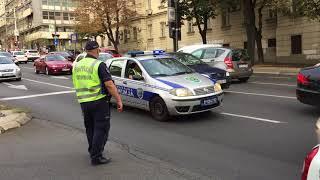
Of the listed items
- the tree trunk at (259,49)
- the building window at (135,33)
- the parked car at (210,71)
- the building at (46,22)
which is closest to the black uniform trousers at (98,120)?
the parked car at (210,71)

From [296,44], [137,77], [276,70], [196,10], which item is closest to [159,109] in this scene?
[137,77]

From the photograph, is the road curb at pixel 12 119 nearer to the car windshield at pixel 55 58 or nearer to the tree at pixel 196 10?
the car windshield at pixel 55 58

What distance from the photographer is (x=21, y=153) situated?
7289 millimetres

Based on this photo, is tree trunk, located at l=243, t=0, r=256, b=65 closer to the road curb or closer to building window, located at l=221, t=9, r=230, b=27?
building window, located at l=221, t=9, r=230, b=27

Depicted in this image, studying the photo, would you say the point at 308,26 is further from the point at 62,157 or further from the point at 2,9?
the point at 2,9

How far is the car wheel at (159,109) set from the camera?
9.71 metres

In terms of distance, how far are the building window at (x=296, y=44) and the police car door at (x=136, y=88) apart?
22001 millimetres

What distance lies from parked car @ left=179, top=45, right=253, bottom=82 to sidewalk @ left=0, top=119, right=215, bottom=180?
961 cm

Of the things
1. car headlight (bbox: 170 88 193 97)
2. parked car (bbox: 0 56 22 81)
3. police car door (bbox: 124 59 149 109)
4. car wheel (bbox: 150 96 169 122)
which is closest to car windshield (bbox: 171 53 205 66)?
police car door (bbox: 124 59 149 109)

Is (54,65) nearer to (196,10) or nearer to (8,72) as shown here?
(8,72)

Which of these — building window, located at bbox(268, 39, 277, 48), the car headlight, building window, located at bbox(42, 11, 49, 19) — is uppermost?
building window, located at bbox(42, 11, 49, 19)

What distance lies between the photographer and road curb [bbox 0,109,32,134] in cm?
938

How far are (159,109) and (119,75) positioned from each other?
1.96 m

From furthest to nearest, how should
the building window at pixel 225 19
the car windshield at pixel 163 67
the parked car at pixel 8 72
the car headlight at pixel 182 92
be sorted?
1. the building window at pixel 225 19
2. the parked car at pixel 8 72
3. the car windshield at pixel 163 67
4. the car headlight at pixel 182 92
